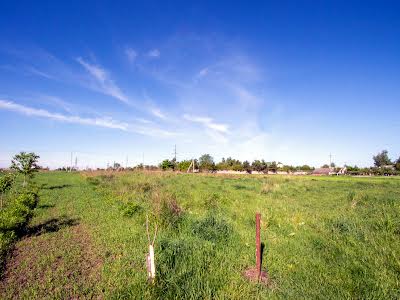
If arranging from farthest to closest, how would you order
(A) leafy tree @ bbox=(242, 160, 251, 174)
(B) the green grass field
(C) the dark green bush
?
(A) leafy tree @ bbox=(242, 160, 251, 174), (C) the dark green bush, (B) the green grass field

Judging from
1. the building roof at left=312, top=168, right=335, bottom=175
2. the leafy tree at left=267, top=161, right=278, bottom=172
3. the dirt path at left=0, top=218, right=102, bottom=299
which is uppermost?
the leafy tree at left=267, top=161, right=278, bottom=172

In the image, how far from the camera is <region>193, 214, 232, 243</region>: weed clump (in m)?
7.71

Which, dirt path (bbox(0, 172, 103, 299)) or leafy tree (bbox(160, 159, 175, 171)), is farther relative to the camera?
leafy tree (bbox(160, 159, 175, 171))

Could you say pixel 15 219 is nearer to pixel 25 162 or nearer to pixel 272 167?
pixel 25 162

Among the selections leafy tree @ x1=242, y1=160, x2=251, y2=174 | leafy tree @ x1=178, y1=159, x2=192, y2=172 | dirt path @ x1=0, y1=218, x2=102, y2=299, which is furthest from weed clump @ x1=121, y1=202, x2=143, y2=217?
leafy tree @ x1=242, y1=160, x2=251, y2=174

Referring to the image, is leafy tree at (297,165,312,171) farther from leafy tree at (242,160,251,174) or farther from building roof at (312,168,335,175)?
leafy tree at (242,160,251,174)

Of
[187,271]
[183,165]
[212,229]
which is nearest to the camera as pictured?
[187,271]

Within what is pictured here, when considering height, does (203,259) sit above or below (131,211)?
below

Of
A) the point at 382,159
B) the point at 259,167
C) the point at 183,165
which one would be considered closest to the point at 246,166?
the point at 259,167

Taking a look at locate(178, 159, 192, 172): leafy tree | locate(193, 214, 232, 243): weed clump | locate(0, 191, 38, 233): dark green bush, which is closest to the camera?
locate(193, 214, 232, 243): weed clump

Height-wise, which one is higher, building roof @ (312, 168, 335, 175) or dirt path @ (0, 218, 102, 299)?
building roof @ (312, 168, 335, 175)

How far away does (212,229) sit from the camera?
7.92 metres

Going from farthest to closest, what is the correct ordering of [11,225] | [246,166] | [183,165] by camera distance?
[246,166] < [183,165] < [11,225]

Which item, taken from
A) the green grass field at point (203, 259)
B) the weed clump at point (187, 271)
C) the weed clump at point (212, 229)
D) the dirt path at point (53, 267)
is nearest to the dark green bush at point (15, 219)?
the green grass field at point (203, 259)
